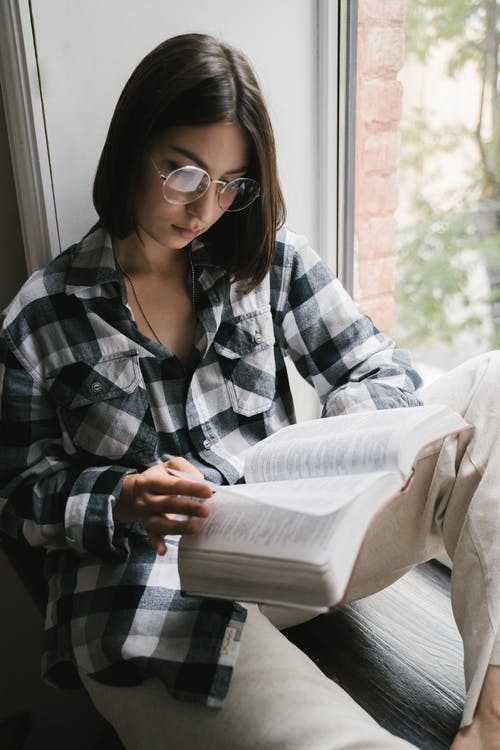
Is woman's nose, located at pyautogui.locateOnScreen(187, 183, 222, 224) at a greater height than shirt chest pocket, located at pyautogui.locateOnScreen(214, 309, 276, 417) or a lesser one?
greater

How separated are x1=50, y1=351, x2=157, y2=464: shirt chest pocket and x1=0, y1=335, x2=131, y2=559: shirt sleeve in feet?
0.10

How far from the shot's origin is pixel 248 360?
1174mm

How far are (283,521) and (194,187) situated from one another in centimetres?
49

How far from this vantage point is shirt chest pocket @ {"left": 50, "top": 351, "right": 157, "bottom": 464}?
40.1 inches

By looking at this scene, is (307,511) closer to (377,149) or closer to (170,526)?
(170,526)

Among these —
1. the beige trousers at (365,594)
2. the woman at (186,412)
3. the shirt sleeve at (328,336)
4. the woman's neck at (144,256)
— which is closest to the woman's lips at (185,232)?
the woman at (186,412)

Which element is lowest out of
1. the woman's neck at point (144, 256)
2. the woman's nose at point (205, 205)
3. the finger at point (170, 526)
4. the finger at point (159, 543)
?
the finger at point (159, 543)

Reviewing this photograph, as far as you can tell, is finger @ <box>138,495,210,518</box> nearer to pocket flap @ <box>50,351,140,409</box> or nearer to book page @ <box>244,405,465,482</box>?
book page @ <box>244,405,465,482</box>

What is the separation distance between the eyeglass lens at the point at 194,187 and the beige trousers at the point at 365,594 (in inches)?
18.6

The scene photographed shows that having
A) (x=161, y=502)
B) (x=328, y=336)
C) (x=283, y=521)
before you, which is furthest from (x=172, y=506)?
(x=328, y=336)

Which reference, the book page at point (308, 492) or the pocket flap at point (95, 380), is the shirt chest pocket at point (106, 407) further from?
the book page at point (308, 492)

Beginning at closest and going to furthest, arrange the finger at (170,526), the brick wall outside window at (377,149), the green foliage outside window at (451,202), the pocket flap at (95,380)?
the finger at (170,526) → the pocket flap at (95,380) → the brick wall outside window at (377,149) → the green foliage outside window at (451,202)

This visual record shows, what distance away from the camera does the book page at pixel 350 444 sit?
29.7 inches

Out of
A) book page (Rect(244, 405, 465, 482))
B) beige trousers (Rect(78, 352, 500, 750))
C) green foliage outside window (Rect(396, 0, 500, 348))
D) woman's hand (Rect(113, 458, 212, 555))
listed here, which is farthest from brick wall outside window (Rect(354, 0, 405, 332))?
woman's hand (Rect(113, 458, 212, 555))
